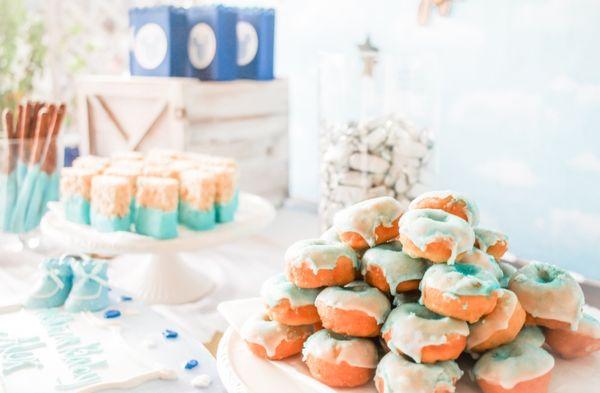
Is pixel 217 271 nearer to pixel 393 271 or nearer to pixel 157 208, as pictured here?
pixel 157 208

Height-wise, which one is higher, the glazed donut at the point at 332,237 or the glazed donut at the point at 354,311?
the glazed donut at the point at 332,237

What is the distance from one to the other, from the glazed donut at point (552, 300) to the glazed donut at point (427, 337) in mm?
120

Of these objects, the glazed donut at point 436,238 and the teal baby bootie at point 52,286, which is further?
the teal baby bootie at point 52,286

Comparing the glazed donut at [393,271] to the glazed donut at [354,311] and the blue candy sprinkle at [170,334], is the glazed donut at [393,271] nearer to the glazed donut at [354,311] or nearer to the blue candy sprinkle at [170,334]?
the glazed donut at [354,311]

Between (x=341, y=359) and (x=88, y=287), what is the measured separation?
620 millimetres

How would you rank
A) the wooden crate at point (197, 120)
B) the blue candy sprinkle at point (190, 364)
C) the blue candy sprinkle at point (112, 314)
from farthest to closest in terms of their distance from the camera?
the wooden crate at point (197, 120) → the blue candy sprinkle at point (112, 314) → the blue candy sprinkle at point (190, 364)

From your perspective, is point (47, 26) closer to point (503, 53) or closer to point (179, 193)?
point (179, 193)

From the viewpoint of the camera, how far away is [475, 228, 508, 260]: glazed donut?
765 mm

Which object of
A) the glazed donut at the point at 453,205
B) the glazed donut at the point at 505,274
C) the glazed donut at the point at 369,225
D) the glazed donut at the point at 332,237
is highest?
→ the glazed donut at the point at 453,205

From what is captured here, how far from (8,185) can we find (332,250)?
38.4 inches

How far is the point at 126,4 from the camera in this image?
285cm

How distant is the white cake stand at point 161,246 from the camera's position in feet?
3.73

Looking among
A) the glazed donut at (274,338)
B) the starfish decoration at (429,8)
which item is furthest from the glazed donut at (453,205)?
the starfish decoration at (429,8)

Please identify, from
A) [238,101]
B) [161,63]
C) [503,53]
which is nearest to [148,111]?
[161,63]
